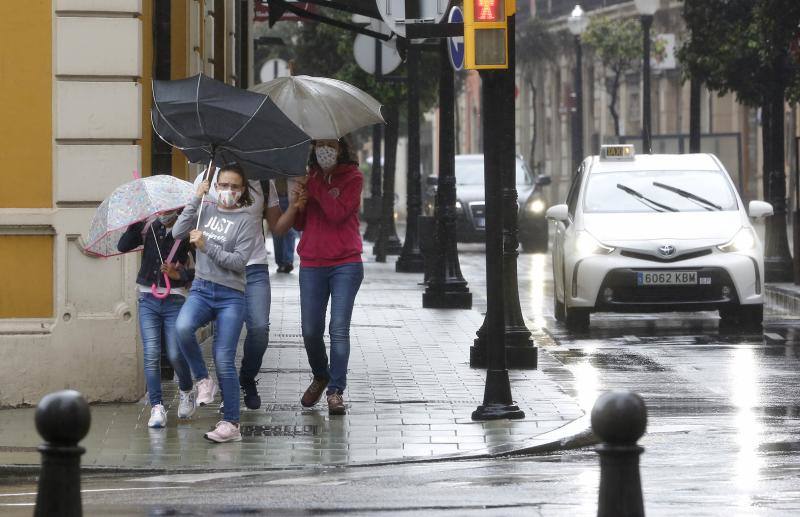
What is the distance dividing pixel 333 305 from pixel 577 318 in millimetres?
7065

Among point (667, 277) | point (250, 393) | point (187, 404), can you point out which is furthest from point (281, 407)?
point (667, 277)

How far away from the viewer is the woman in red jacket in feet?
37.1

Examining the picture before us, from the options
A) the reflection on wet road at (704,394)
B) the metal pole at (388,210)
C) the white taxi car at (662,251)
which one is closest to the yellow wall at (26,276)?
the reflection on wet road at (704,394)

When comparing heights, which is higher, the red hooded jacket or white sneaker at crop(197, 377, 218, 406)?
the red hooded jacket

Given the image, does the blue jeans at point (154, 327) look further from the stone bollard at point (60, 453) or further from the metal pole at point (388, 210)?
the metal pole at point (388, 210)

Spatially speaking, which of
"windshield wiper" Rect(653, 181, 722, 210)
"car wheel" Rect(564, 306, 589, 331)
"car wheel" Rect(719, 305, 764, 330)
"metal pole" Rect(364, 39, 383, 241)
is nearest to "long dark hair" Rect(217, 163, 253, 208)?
"car wheel" Rect(564, 306, 589, 331)

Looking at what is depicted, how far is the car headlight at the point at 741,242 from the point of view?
17688 mm

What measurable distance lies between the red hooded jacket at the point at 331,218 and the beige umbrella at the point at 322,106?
26 centimetres

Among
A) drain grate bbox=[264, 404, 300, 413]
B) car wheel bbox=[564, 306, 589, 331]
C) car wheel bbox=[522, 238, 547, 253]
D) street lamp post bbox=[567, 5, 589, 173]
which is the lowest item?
drain grate bbox=[264, 404, 300, 413]

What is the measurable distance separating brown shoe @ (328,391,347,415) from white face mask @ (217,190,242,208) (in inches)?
60.4

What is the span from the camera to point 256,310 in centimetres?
1134

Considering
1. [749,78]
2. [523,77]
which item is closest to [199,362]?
[749,78]

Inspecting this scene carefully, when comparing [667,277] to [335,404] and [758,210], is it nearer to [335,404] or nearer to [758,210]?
[758,210]

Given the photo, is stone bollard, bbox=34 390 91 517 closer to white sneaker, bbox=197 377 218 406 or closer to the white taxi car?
white sneaker, bbox=197 377 218 406
